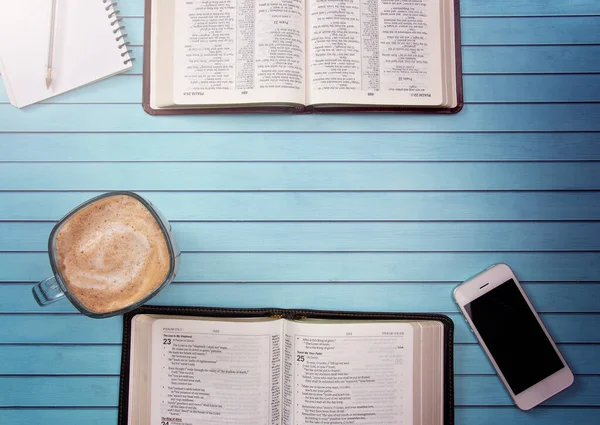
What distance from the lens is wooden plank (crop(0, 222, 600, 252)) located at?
833 mm

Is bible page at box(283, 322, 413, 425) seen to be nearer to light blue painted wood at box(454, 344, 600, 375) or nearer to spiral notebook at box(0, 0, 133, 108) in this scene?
light blue painted wood at box(454, 344, 600, 375)

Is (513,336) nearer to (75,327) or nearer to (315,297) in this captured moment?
(315,297)

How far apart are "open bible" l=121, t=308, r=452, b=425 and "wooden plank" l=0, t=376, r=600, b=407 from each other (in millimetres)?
49

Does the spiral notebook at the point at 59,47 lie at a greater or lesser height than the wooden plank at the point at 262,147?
greater

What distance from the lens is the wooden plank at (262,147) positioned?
839mm

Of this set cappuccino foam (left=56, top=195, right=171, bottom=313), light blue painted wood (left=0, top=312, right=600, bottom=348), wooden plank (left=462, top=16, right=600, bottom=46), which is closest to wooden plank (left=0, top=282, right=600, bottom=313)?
light blue painted wood (left=0, top=312, right=600, bottom=348)

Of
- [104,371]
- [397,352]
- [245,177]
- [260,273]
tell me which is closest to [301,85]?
[245,177]

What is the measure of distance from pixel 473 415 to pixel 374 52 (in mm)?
652

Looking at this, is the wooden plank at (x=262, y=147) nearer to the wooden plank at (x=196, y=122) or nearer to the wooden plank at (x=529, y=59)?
the wooden plank at (x=196, y=122)

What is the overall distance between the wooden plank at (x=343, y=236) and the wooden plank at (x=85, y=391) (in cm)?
23

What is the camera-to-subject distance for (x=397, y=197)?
0.84m

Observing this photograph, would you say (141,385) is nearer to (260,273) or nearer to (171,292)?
(171,292)

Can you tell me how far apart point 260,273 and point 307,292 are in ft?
0.29

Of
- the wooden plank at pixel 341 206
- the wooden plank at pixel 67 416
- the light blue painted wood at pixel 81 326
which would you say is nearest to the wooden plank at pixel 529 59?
the wooden plank at pixel 341 206
